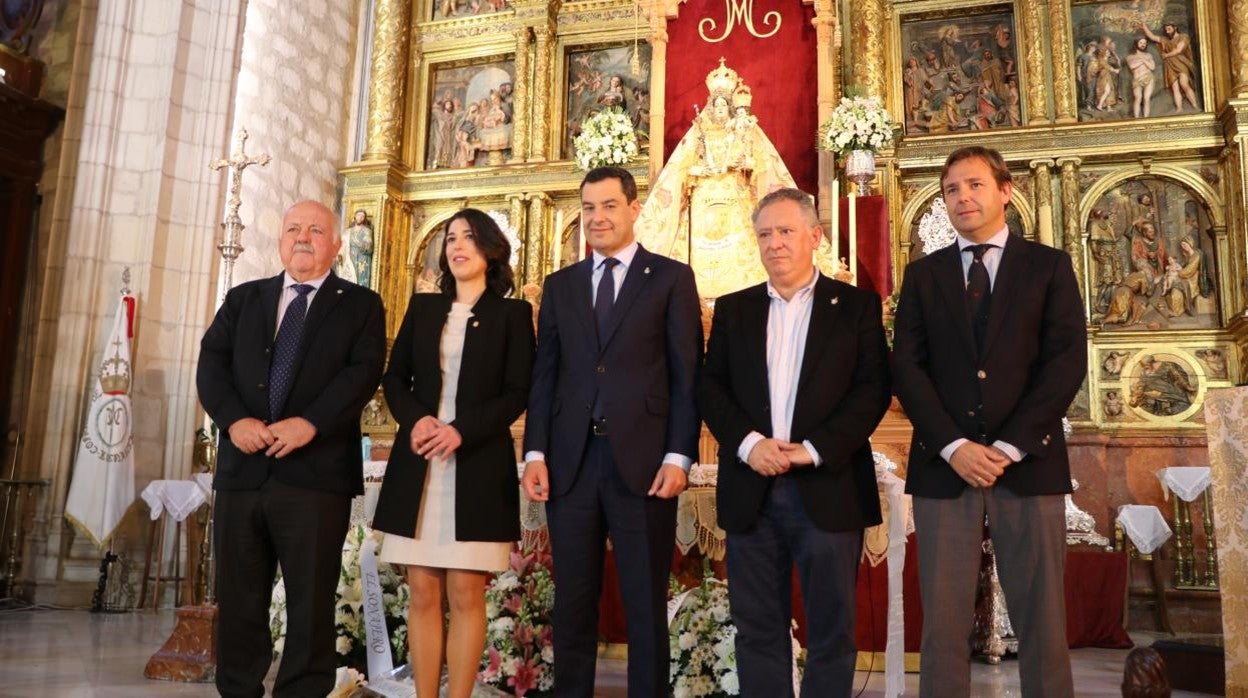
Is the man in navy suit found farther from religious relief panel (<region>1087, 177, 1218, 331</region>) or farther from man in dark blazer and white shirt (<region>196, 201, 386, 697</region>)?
religious relief panel (<region>1087, 177, 1218, 331</region>)

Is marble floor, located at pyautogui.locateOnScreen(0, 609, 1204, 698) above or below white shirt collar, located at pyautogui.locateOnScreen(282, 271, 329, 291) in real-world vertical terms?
below

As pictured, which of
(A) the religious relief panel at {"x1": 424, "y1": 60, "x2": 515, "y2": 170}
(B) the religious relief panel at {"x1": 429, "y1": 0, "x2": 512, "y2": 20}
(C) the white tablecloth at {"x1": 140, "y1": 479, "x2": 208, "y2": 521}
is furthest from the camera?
(B) the religious relief panel at {"x1": 429, "y1": 0, "x2": 512, "y2": 20}

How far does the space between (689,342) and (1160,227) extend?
6.64 meters

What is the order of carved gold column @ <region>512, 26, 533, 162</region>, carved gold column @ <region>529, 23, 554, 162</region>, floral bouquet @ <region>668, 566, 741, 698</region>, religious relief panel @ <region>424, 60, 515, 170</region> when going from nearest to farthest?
floral bouquet @ <region>668, 566, 741, 698</region> → carved gold column @ <region>529, 23, 554, 162</region> → carved gold column @ <region>512, 26, 533, 162</region> → religious relief panel @ <region>424, 60, 515, 170</region>

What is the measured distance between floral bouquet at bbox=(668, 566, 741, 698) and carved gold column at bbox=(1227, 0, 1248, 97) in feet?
21.7

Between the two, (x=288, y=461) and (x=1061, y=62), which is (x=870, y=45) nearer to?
(x=1061, y=62)

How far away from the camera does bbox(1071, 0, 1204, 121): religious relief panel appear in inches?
319

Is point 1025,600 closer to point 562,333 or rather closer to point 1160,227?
point 562,333

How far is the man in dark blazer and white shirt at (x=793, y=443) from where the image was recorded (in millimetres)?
2529

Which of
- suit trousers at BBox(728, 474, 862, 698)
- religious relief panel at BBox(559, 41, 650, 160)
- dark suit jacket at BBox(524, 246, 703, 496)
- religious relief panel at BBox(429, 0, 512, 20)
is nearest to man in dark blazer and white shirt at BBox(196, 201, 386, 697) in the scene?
dark suit jacket at BBox(524, 246, 703, 496)

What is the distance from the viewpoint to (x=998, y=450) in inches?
95.9

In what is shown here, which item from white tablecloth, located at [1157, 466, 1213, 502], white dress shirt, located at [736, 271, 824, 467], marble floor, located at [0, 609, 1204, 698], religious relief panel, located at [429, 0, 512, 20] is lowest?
marble floor, located at [0, 609, 1204, 698]

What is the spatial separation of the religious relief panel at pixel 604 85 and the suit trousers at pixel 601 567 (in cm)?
694

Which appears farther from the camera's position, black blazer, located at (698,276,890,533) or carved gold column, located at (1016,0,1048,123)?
carved gold column, located at (1016,0,1048,123)
